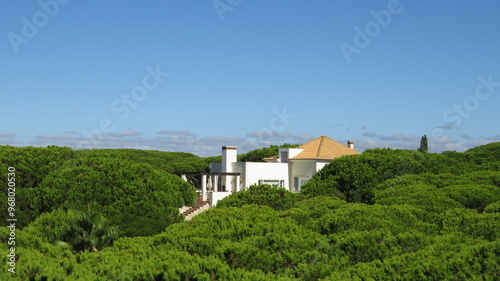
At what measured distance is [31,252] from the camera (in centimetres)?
1609

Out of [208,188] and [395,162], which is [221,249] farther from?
[208,188]

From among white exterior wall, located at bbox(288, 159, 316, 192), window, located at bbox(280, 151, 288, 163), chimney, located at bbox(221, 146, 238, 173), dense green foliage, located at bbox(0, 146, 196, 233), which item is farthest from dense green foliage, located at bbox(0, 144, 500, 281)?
window, located at bbox(280, 151, 288, 163)

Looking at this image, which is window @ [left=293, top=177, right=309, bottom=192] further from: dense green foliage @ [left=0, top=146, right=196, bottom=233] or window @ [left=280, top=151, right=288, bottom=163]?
dense green foliage @ [left=0, top=146, right=196, bottom=233]

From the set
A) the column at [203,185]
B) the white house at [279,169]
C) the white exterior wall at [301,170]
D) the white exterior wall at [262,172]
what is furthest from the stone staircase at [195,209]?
the white exterior wall at [301,170]

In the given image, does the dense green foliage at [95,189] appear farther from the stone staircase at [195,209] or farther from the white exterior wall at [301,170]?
the white exterior wall at [301,170]

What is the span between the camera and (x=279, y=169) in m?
47.2

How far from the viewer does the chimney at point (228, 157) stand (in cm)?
4697

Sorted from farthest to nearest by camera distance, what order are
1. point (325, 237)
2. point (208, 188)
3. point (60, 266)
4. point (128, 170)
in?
point (208, 188) < point (128, 170) < point (325, 237) < point (60, 266)

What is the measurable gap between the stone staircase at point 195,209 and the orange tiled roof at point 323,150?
997cm

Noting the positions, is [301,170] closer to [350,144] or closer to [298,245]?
[350,144]

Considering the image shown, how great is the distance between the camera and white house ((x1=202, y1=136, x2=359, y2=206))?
45562mm

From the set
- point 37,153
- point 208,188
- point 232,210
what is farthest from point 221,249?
point 208,188

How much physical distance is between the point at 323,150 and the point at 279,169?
13.2 ft

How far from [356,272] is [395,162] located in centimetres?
2479
